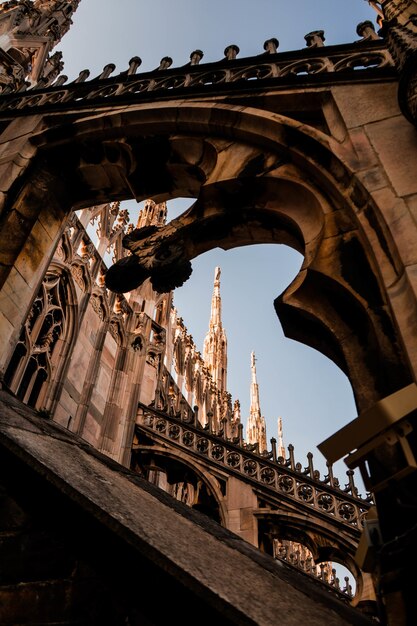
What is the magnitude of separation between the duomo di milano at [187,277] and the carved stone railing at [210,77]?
0.08ft

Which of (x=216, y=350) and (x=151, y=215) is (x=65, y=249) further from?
(x=216, y=350)

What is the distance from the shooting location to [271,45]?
4883 mm

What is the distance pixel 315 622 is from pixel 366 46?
4.47 metres

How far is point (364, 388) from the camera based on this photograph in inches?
96.5

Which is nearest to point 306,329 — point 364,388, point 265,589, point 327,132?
point 364,388

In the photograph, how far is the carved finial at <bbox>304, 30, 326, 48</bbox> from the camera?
4550 millimetres

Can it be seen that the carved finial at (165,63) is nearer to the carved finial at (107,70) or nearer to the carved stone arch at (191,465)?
the carved finial at (107,70)

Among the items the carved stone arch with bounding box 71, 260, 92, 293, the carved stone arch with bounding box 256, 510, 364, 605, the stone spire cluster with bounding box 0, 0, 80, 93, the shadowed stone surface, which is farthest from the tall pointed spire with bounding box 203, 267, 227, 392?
the shadowed stone surface

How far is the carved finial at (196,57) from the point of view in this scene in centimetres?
516

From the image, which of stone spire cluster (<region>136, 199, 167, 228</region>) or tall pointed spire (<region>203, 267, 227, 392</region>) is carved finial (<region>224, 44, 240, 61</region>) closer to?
stone spire cluster (<region>136, 199, 167, 228</region>)

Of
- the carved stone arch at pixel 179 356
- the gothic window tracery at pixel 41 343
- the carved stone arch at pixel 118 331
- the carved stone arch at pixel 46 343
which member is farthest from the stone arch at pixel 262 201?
the carved stone arch at pixel 179 356

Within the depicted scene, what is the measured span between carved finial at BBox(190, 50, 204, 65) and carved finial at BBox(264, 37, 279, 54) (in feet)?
2.46

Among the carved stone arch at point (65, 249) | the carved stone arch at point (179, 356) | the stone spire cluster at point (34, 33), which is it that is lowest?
the carved stone arch at point (65, 249)

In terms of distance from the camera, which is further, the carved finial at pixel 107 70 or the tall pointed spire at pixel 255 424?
the tall pointed spire at pixel 255 424
